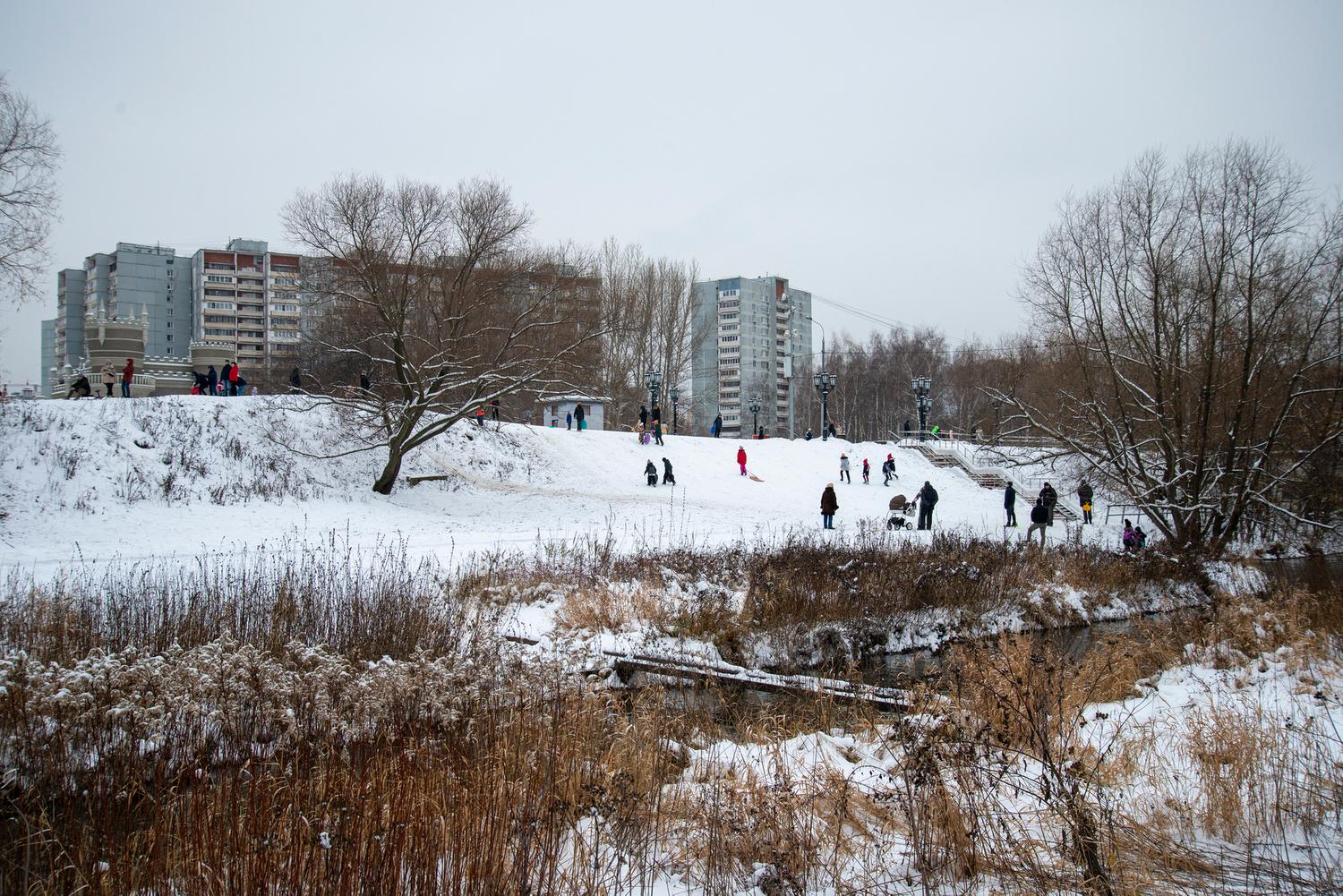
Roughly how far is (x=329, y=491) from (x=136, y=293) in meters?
91.8

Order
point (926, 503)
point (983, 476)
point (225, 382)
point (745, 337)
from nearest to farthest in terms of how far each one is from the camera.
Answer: point (926, 503) → point (225, 382) → point (983, 476) → point (745, 337)

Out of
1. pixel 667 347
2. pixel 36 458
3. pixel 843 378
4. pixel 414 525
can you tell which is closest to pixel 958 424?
pixel 843 378

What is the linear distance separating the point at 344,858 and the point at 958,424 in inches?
2801

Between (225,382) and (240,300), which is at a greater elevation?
(240,300)

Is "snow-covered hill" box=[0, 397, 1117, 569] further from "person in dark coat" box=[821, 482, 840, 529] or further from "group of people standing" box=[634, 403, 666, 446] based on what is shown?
"group of people standing" box=[634, 403, 666, 446]

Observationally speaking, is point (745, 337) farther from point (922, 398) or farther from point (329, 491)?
point (329, 491)

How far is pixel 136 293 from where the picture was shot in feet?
318

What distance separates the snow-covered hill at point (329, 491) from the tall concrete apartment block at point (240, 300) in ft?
237

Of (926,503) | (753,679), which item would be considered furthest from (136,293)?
(753,679)

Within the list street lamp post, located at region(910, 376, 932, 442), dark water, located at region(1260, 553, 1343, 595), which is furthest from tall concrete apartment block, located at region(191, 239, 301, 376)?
dark water, located at region(1260, 553, 1343, 595)

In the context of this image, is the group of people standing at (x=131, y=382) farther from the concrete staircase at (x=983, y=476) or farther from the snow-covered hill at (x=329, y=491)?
the concrete staircase at (x=983, y=476)

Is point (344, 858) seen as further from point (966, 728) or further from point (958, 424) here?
point (958, 424)

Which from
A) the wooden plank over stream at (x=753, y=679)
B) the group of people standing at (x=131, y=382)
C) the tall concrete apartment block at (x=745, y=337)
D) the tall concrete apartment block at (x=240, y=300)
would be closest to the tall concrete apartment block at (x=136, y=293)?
the tall concrete apartment block at (x=240, y=300)

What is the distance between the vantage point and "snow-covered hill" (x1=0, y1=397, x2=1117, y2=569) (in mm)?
18188
